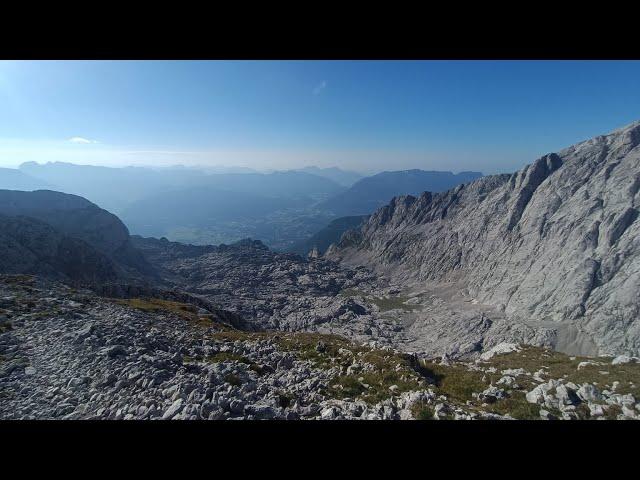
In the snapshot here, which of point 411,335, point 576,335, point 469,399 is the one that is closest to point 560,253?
point 576,335

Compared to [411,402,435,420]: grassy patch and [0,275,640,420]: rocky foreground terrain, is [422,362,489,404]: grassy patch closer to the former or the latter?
[0,275,640,420]: rocky foreground terrain

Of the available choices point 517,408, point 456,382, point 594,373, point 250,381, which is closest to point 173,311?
point 250,381

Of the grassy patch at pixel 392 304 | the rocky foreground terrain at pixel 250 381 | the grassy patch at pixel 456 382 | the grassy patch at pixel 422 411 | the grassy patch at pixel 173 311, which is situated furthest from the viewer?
the grassy patch at pixel 392 304

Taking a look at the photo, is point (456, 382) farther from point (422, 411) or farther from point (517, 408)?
point (422, 411)

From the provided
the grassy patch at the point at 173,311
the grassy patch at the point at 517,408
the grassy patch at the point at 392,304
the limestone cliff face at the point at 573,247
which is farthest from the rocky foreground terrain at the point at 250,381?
the grassy patch at the point at 392,304

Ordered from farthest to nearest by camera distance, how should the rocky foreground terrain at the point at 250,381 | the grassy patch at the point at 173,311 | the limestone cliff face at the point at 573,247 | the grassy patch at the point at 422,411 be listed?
the limestone cliff face at the point at 573,247
the grassy patch at the point at 173,311
the rocky foreground terrain at the point at 250,381
the grassy patch at the point at 422,411

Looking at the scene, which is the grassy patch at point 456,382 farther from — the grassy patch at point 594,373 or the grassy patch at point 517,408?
the grassy patch at point 517,408
